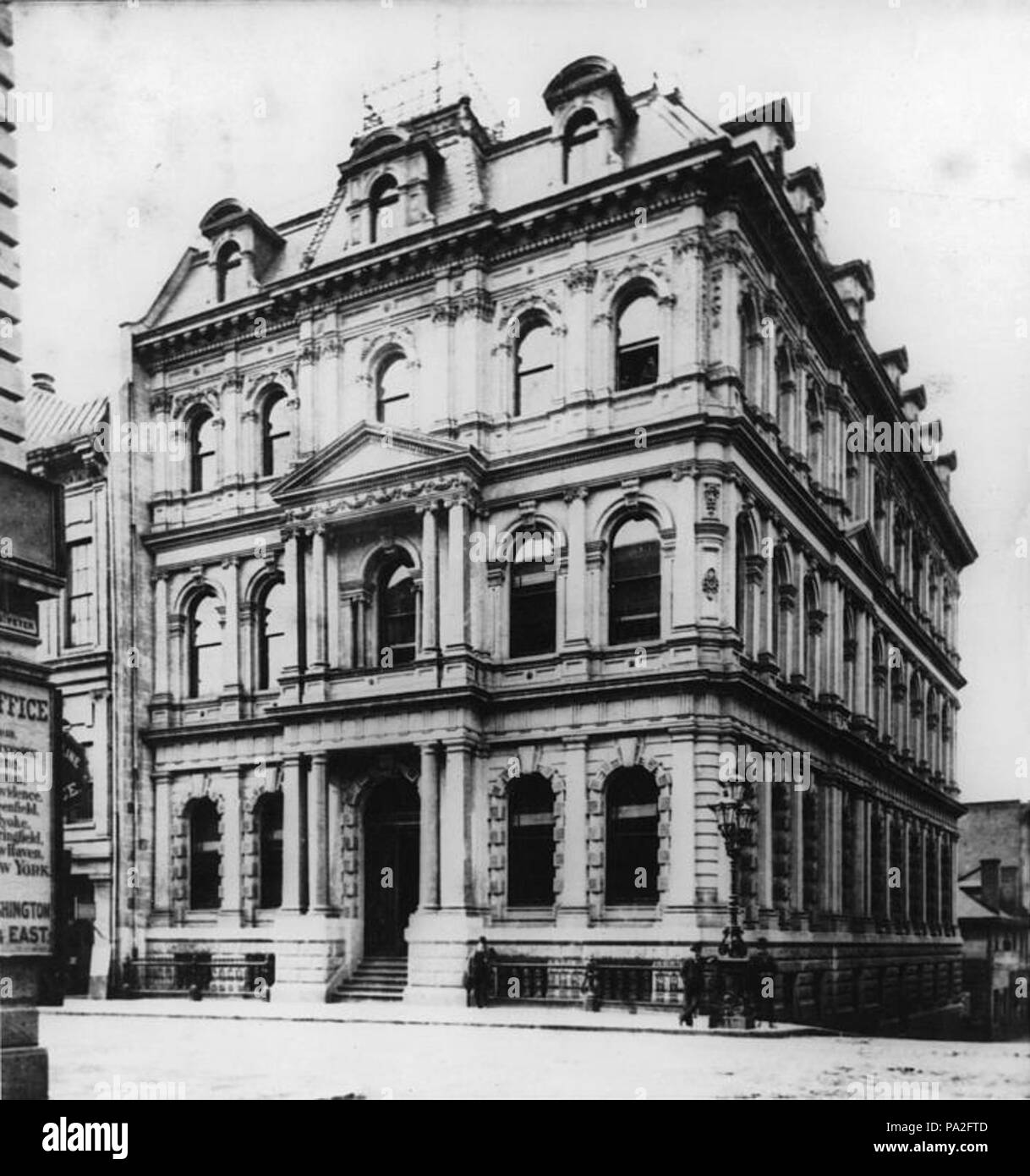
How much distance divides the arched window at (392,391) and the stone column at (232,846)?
8056 mm

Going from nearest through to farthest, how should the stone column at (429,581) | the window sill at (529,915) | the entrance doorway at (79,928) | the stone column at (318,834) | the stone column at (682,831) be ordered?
the stone column at (682,831), the window sill at (529,915), the stone column at (429,581), the stone column at (318,834), the entrance doorway at (79,928)

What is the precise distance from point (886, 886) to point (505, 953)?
12.1 m

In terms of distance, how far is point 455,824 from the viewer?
25.9 m

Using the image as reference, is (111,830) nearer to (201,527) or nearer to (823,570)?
(201,527)

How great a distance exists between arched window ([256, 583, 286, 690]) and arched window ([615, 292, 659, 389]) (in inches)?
341

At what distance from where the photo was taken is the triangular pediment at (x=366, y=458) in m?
26.9

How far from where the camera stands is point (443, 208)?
28266 mm

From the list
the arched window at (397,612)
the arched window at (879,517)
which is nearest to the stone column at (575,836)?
the arched window at (397,612)

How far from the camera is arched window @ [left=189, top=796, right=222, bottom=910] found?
97.3 feet

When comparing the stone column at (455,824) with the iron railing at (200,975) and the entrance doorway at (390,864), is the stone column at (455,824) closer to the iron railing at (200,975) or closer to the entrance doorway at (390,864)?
the entrance doorway at (390,864)

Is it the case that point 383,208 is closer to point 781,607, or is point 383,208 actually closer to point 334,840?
point 781,607

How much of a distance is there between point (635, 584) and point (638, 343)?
14.8 feet

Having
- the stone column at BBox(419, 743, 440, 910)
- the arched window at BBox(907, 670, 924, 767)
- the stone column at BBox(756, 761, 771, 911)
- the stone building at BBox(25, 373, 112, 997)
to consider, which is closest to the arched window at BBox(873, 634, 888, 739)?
the arched window at BBox(907, 670, 924, 767)

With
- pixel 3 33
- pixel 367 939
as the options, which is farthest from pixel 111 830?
pixel 3 33
